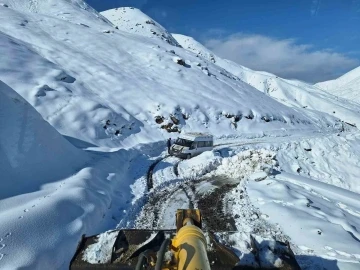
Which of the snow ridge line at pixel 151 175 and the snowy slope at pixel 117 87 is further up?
the snowy slope at pixel 117 87

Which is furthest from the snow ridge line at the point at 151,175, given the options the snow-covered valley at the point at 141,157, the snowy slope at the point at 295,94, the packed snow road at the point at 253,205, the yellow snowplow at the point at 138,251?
the snowy slope at the point at 295,94

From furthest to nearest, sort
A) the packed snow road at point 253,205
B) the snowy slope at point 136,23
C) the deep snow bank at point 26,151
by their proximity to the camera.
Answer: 1. the snowy slope at point 136,23
2. the deep snow bank at point 26,151
3. the packed snow road at point 253,205

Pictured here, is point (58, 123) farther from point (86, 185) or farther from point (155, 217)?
point (155, 217)

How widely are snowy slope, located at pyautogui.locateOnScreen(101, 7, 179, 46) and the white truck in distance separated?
77.7m

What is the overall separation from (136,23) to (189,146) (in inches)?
4148

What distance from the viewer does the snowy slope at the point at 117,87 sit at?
87.7 ft

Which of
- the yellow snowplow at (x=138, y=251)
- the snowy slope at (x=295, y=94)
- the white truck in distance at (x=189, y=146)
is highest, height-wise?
the snowy slope at (x=295, y=94)

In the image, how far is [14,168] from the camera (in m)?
11.0

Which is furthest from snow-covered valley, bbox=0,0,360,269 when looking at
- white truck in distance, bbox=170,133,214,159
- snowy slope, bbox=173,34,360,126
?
snowy slope, bbox=173,34,360,126

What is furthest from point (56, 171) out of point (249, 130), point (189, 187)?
point (249, 130)

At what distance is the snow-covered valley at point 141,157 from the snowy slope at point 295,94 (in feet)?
87.9

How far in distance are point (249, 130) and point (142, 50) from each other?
89.2 feet

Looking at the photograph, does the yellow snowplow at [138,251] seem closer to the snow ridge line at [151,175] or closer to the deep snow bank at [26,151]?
the deep snow bank at [26,151]

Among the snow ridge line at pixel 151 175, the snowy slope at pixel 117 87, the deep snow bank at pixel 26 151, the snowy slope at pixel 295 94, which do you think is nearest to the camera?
the deep snow bank at pixel 26 151
